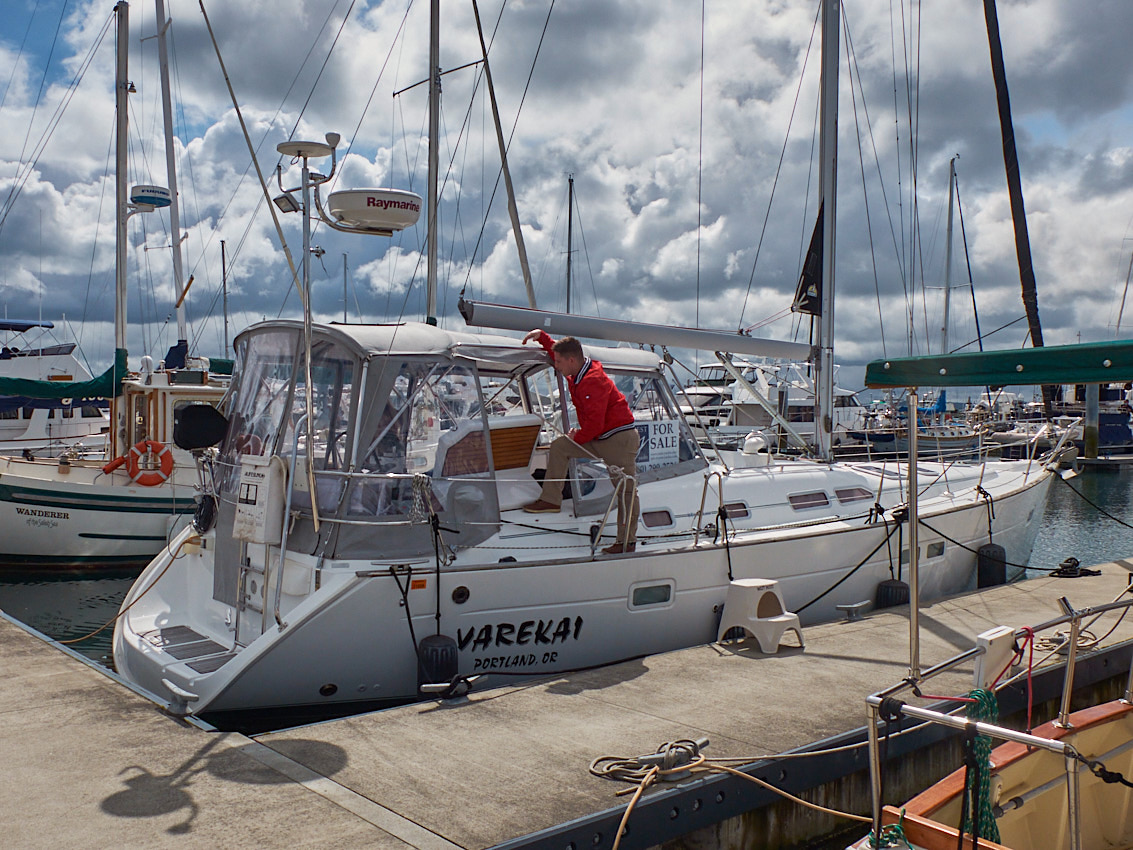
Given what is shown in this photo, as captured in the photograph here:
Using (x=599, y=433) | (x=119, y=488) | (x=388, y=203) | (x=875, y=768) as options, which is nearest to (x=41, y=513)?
(x=119, y=488)

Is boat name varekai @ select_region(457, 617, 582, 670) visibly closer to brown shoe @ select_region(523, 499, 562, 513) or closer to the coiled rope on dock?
brown shoe @ select_region(523, 499, 562, 513)

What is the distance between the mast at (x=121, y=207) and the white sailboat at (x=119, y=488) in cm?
3

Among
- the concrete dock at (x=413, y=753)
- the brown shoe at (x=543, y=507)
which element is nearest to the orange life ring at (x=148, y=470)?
the concrete dock at (x=413, y=753)

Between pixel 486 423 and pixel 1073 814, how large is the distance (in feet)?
15.0

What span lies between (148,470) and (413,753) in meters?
13.1

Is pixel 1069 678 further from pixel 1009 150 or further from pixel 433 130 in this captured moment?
pixel 1009 150

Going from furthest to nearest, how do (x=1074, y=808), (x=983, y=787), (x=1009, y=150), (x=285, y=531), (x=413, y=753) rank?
(x=1009, y=150) < (x=285, y=531) < (x=413, y=753) < (x=983, y=787) < (x=1074, y=808)

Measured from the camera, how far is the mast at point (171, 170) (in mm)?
20109

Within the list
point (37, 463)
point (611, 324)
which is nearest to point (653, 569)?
point (611, 324)

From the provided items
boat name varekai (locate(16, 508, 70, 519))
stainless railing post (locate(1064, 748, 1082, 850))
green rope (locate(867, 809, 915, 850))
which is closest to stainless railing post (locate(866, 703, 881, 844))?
green rope (locate(867, 809, 915, 850))

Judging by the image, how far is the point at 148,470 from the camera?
16062mm

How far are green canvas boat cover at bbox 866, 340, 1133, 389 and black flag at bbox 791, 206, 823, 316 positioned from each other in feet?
15.8

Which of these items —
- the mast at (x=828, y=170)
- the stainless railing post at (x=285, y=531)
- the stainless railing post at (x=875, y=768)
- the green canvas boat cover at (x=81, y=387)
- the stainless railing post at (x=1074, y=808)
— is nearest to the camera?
the stainless railing post at (x=1074, y=808)

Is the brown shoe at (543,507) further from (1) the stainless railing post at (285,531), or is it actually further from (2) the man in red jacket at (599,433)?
(1) the stainless railing post at (285,531)
